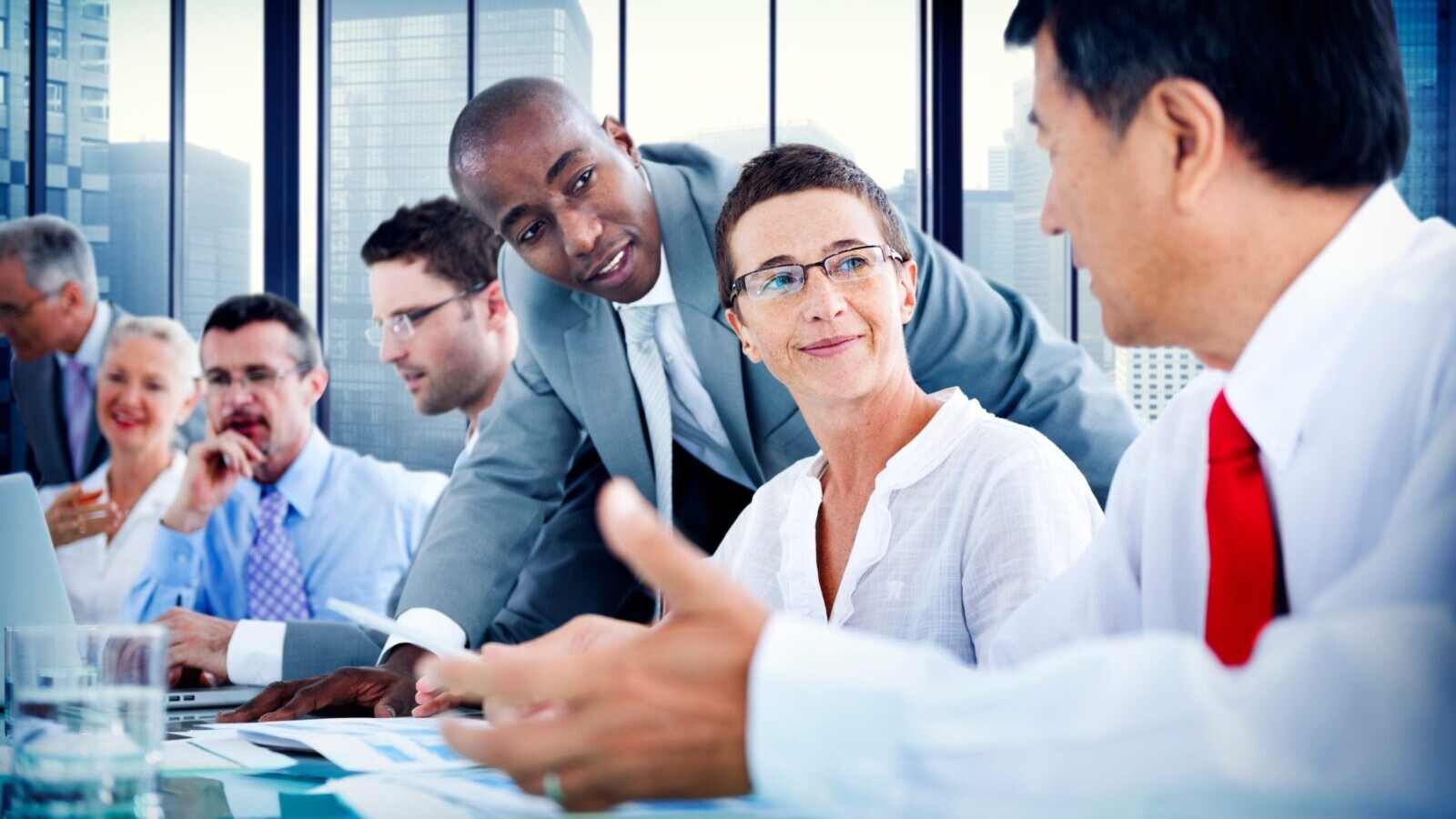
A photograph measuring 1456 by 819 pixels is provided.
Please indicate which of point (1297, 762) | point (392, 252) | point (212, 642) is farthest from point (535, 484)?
point (1297, 762)

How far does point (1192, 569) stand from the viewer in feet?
3.52

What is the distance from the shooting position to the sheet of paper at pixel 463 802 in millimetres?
822

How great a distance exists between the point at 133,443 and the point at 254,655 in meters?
2.14

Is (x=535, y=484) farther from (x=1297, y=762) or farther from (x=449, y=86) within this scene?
(x=1297, y=762)

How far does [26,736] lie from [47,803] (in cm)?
6

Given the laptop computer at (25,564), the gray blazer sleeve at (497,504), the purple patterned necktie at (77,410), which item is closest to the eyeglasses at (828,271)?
the laptop computer at (25,564)

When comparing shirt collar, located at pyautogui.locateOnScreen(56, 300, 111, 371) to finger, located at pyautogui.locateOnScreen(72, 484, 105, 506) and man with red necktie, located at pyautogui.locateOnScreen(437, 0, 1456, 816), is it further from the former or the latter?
man with red necktie, located at pyautogui.locateOnScreen(437, 0, 1456, 816)

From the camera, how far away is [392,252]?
374cm

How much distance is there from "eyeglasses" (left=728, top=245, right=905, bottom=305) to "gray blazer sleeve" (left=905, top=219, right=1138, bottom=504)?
76 centimetres

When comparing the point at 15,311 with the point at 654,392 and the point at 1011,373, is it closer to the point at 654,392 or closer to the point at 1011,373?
the point at 654,392

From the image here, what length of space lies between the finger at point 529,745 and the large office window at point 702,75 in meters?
3.19

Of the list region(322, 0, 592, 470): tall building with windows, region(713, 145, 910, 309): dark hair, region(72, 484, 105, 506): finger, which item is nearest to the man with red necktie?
region(713, 145, 910, 309): dark hair

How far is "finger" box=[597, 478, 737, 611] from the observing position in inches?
26.5

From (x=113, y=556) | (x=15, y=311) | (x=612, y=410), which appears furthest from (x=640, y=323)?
(x=15, y=311)
